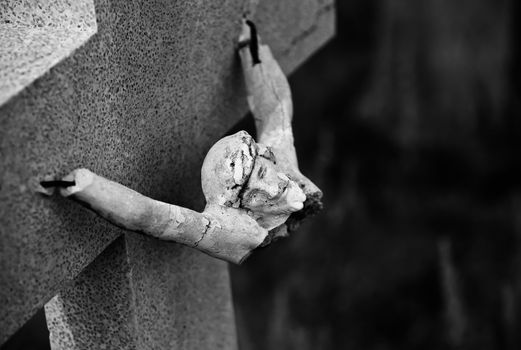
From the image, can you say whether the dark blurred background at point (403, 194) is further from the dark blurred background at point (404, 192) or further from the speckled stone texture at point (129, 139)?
the speckled stone texture at point (129, 139)

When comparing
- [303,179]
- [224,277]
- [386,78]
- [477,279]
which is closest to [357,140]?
[386,78]

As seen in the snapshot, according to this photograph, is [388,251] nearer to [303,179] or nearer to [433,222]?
[433,222]

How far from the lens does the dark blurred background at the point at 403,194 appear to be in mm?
4672

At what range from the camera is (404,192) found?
5.62 meters

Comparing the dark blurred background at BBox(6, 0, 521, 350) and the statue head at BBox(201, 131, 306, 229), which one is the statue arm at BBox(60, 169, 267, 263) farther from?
the dark blurred background at BBox(6, 0, 521, 350)

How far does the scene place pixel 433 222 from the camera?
5.36m

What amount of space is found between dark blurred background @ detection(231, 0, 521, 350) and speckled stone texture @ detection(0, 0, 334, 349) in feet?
6.89

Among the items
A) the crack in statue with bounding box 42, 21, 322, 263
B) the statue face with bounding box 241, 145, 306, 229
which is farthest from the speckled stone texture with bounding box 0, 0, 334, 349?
the statue face with bounding box 241, 145, 306, 229

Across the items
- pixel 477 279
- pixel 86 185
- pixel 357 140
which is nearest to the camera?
pixel 86 185

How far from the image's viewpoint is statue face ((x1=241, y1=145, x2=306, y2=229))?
2.04 m

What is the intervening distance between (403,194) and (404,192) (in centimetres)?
2

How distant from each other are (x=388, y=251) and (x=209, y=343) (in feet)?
8.83

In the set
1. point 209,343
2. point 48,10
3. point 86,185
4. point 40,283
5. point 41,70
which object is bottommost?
point 209,343

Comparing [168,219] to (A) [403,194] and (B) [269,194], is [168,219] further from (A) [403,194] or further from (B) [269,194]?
(A) [403,194]
